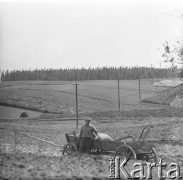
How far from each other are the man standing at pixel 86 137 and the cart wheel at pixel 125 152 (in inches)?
46.8

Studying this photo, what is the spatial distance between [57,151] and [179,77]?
6.12 metres

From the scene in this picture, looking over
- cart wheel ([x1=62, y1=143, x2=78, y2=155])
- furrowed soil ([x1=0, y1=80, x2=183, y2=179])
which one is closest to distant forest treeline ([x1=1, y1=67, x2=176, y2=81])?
furrowed soil ([x1=0, y1=80, x2=183, y2=179])

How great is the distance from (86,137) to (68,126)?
365 inches

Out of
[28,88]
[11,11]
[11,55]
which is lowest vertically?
[28,88]

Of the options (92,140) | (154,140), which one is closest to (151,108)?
(154,140)

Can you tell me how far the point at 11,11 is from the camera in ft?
43.5

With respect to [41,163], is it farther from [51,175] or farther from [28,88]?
[28,88]

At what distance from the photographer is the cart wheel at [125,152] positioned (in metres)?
12.1

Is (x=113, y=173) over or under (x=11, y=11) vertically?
under

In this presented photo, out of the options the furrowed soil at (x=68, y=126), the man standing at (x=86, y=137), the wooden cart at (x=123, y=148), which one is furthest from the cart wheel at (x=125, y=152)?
the man standing at (x=86, y=137)

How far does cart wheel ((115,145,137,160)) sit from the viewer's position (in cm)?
1211

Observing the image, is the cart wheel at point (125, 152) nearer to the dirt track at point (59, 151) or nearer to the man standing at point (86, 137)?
the dirt track at point (59, 151)

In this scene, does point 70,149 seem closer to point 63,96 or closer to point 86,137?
point 86,137

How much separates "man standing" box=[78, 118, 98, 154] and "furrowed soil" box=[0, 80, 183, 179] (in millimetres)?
899
